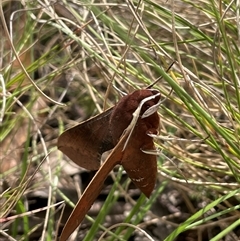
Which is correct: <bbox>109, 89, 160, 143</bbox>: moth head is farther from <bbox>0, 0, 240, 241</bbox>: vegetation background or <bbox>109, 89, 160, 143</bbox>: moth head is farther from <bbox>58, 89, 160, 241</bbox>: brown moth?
<bbox>0, 0, 240, 241</bbox>: vegetation background

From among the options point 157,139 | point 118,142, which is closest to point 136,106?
point 118,142

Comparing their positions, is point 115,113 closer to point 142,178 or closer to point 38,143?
point 142,178

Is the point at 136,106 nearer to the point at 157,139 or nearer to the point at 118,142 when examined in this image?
the point at 118,142

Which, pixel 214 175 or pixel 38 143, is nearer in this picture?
pixel 214 175

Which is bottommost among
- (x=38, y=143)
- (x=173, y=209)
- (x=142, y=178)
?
(x=173, y=209)

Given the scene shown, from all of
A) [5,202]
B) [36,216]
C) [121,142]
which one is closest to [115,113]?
[121,142]

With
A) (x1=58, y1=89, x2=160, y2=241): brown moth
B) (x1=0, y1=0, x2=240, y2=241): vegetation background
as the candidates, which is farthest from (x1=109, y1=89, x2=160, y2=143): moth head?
(x1=0, y1=0, x2=240, y2=241): vegetation background

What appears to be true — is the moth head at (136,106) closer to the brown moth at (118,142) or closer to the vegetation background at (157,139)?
the brown moth at (118,142)

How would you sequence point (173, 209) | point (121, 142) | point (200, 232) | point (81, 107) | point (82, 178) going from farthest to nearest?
point (81, 107) < point (82, 178) < point (173, 209) < point (200, 232) < point (121, 142)

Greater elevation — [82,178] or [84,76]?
[84,76]
